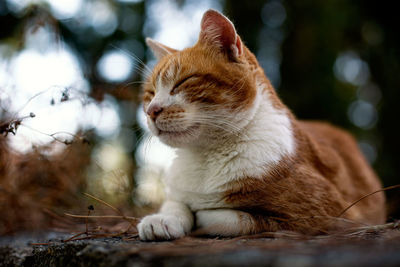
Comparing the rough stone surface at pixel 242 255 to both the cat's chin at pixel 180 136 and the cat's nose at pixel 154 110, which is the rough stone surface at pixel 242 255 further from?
the cat's nose at pixel 154 110

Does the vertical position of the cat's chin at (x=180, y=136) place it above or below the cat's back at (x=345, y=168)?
above

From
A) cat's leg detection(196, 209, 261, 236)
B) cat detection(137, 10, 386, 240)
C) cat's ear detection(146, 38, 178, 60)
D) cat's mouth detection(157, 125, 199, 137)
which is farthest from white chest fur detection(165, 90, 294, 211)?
cat's ear detection(146, 38, 178, 60)

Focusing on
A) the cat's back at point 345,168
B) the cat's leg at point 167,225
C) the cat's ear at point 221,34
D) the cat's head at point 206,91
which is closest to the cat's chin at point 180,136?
the cat's head at point 206,91

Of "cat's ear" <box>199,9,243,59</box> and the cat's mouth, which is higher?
"cat's ear" <box>199,9,243,59</box>

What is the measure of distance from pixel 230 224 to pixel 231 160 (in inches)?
17.4

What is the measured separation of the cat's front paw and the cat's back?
1196mm

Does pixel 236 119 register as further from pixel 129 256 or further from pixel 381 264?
pixel 381 264

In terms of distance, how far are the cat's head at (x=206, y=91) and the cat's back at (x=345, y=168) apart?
0.66m

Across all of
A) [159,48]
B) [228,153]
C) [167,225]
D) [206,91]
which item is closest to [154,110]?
[206,91]

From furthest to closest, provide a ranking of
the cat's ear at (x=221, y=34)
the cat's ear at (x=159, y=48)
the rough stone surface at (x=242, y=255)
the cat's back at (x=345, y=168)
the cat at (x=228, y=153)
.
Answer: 1. the cat's ear at (x=159, y=48)
2. the cat's back at (x=345, y=168)
3. the cat's ear at (x=221, y=34)
4. the cat at (x=228, y=153)
5. the rough stone surface at (x=242, y=255)

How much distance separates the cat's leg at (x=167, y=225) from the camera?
5.24 ft

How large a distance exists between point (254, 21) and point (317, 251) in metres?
5.83

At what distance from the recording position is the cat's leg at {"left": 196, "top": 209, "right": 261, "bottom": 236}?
1.69 meters

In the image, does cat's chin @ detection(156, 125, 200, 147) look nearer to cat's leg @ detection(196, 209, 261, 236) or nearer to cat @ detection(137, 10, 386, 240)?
cat @ detection(137, 10, 386, 240)
